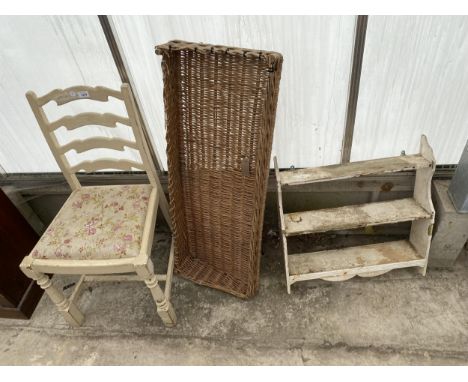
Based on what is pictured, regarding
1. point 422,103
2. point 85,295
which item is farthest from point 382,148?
point 85,295

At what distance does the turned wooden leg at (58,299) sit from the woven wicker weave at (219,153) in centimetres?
64

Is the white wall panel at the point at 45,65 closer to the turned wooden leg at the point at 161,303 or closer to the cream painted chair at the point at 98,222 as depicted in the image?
the cream painted chair at the point at 98,222

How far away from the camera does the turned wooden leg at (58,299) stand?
1.65 meters

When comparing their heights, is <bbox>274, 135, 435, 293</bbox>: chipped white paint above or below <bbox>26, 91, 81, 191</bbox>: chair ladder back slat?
below

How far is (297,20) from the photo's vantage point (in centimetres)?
155

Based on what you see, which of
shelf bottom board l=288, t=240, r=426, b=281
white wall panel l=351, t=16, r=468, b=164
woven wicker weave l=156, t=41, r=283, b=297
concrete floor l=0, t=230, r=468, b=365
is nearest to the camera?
woven wicker weave l=156, t=41, r=283, b=297

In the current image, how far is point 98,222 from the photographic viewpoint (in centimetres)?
173

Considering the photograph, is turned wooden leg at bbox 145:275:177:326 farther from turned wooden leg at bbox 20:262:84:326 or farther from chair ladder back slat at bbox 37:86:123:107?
chair ladder back slat at bbox 37:86:123:107

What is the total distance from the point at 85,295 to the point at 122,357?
540mm

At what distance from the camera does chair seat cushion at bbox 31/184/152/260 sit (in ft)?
5.27

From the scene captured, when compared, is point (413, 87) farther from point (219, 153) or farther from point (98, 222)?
point (98, 222)

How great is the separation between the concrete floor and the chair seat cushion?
64 cm

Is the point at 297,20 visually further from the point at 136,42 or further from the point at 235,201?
the point at 235,201

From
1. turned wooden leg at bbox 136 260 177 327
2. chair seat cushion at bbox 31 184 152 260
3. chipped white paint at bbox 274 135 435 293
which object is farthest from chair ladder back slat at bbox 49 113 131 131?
chipped white paint at bbox 274 135 435 293
